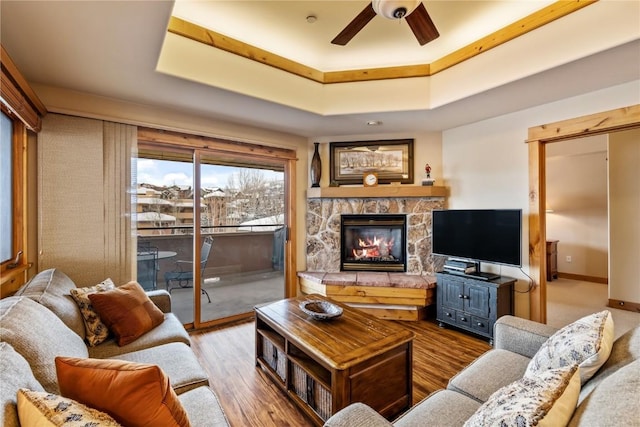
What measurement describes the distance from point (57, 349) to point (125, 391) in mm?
704

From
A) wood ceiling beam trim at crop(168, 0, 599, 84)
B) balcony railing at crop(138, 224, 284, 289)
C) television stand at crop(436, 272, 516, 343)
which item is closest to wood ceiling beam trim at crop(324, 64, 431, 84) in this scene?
wood ceiling beam trim at crop(168, 0, 599, 84)

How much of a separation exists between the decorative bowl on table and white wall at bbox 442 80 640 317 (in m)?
2.28

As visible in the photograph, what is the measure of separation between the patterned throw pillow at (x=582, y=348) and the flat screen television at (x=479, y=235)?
1.69 metres

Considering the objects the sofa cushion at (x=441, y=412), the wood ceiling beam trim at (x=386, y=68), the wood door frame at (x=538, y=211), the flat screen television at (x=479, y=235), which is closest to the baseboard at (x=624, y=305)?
the wood door frame at (x=538, y=211)

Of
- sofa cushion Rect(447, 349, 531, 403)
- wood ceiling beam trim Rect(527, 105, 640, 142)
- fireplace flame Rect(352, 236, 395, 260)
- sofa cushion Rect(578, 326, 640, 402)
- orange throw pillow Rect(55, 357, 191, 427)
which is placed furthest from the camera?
fireplace flame Rect(352, 236, 395, 260)

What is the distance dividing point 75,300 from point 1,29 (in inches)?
68.4

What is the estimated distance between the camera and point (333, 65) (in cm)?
314

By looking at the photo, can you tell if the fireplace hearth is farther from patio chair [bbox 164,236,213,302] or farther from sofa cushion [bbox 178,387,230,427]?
Answer: sofa cushion [bbox 178,387,230,427]

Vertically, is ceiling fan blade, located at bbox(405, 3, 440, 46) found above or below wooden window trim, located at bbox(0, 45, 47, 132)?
above

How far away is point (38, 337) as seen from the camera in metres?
1.27

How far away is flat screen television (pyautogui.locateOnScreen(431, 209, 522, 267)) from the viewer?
2982mm

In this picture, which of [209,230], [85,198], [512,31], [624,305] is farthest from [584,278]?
[85,198]

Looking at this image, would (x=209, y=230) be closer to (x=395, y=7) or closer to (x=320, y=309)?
(x=320, y=309)

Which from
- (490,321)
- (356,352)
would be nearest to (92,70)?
(356,352)
